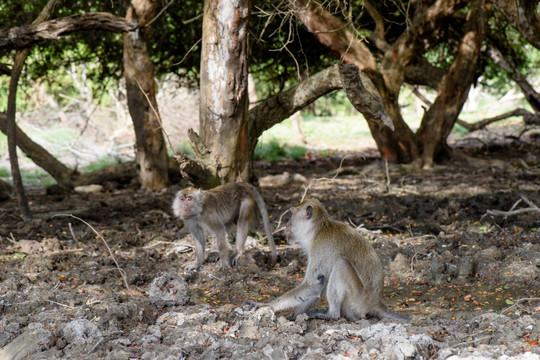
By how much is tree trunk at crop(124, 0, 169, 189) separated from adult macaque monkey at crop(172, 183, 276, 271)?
140 inches

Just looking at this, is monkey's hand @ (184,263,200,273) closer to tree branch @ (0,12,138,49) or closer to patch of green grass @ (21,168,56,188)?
tree branch @ (0,12,138,49)

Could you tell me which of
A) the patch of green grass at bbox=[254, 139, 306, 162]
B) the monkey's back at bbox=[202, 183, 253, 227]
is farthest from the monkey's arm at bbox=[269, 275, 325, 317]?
the patch of green grass at bbox=[254, 139, 306, 162]

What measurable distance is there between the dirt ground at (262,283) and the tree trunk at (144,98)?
0.81 metres

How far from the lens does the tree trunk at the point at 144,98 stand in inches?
405

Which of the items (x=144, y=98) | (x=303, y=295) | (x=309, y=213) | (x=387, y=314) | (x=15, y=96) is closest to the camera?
(x=387, y=314)

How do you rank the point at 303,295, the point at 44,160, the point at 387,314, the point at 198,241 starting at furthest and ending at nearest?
the point at 44,160 < the point at 198,241 < the point at 303,295 < the point at 387,314

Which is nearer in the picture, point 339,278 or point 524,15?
point 339,278

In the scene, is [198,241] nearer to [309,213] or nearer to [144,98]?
[309,213]

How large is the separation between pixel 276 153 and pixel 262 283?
34.7 ft

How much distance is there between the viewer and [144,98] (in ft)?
36.1

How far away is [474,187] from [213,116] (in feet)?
17.8

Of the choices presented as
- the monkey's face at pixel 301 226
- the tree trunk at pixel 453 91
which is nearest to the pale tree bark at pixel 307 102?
the monkey's face at pixel 301 226

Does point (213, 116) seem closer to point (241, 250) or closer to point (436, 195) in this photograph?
point (241, 250)

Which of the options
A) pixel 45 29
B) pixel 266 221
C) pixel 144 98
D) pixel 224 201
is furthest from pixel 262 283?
pixel 144 98
